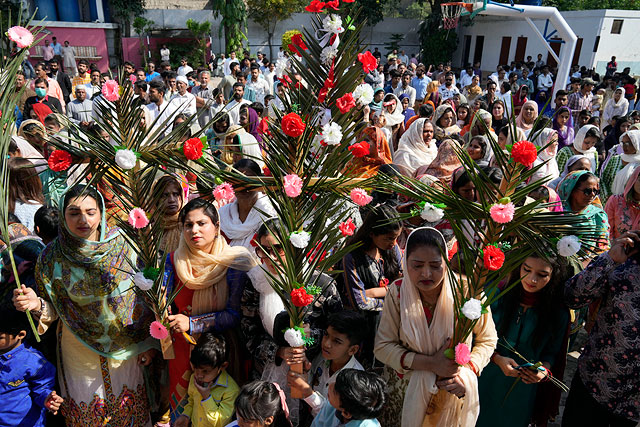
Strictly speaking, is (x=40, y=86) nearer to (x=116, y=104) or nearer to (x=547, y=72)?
(x=116, y=104)

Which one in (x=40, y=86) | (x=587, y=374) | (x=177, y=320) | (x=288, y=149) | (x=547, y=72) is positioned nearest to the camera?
A: (x=288, y=149)

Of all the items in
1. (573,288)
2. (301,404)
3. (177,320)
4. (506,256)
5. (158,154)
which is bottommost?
(301,404)

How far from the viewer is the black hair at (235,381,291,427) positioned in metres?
2.29

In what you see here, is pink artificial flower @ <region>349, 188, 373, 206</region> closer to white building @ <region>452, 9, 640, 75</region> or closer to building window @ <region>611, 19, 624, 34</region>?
white building @ <region>452, 9, 640, 75</region>

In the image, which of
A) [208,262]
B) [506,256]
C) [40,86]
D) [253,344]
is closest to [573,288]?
[506,256]

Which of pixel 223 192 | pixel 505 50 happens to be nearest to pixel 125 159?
pixel 223 192

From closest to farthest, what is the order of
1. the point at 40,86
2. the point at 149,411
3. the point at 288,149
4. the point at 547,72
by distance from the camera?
the point at 288,149 → the point at 149,411 → the point at 40,86 → the point at 547,72

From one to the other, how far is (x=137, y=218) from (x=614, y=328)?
2459 millimetres

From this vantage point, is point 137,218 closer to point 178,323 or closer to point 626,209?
point 178,323

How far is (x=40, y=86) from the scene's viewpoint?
8023 mm

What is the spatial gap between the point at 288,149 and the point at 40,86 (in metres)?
7.67

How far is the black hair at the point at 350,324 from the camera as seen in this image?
2.47 meters

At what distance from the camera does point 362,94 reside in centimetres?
211

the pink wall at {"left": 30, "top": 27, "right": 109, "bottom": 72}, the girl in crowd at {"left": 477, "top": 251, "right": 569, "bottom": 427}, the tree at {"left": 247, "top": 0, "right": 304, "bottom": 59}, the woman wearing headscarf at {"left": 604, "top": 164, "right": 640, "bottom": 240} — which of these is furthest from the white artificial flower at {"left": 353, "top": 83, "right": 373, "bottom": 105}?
the tree at {"left": 247, "top": 0, "right": 304, "bottom": 59}
